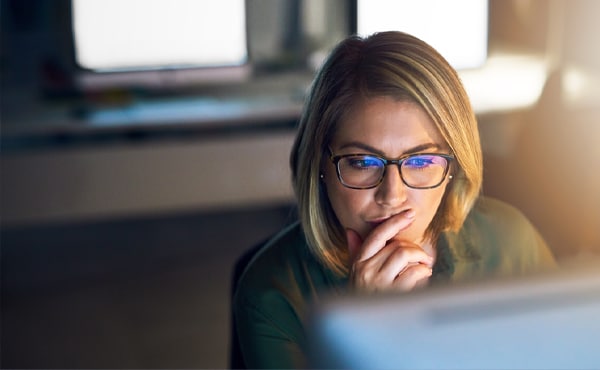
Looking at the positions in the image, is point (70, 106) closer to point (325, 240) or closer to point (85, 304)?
point (85, 304)

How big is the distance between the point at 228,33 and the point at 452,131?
1798 mm

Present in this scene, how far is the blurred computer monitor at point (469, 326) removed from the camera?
315 mm

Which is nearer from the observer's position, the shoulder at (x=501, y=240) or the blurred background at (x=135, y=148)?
the shoulder at (x=501, y=240)

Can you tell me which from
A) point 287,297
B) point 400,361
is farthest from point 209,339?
point 400,361

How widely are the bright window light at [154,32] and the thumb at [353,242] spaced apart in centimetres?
176

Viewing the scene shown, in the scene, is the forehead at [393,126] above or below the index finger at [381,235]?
above

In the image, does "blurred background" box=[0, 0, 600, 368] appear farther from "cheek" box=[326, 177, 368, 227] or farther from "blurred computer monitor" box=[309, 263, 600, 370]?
"blurred computer monitor" box=[309, 263, 600, 370]

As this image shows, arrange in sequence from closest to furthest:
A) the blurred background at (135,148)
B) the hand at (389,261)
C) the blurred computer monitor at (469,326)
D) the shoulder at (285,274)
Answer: the blurred computer monitor at (469,326) < the hand at (389,261) < the shoulder at (285,274) < the blurred background at (135,148)

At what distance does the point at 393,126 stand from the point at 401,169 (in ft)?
0.11

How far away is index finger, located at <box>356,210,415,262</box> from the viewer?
597mm

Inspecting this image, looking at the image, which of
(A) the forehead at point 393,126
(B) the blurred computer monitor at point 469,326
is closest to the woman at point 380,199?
(A) the forehead at point 393,126

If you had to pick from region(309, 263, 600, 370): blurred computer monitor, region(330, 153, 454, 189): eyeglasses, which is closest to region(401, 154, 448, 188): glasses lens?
region(330, 153, 454, 189): eyeglasses

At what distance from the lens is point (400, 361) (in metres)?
0.32

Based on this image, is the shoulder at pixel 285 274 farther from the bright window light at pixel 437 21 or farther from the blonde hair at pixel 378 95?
the bright window light at pixel 437 21
